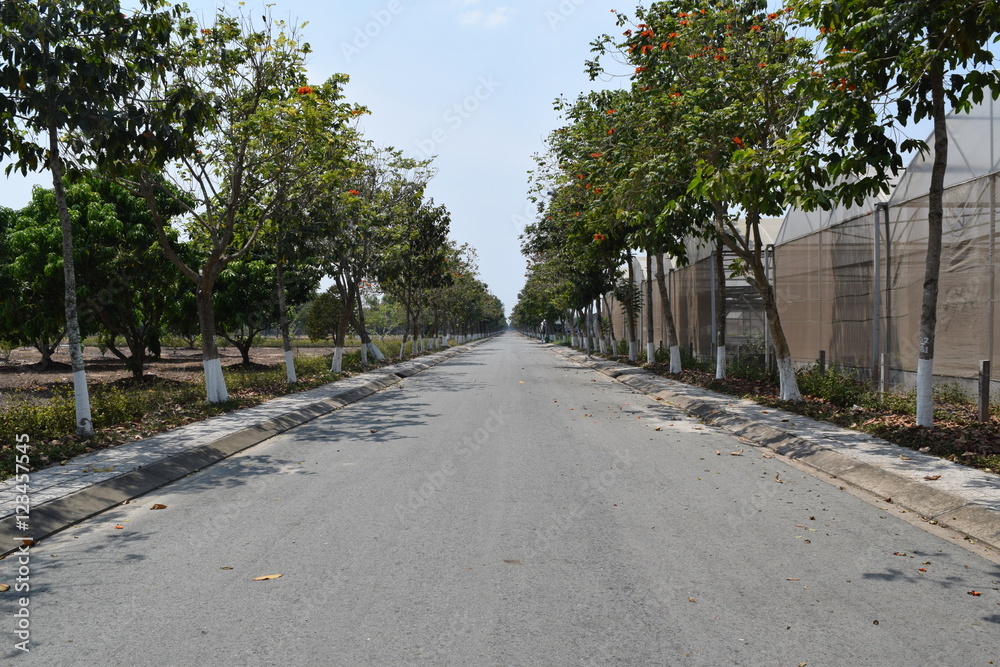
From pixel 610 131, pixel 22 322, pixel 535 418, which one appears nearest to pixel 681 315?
pixel 610 131

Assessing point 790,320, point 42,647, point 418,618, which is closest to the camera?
point 42,647

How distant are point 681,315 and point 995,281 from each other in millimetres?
20180

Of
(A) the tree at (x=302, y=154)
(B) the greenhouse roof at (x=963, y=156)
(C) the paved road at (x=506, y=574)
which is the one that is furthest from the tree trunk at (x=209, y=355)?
(B) the greenhouse roof at (x=963, y=156)

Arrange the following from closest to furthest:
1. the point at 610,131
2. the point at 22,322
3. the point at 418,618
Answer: the point at 418,618 → the point at 610,131 → the point at 22,322

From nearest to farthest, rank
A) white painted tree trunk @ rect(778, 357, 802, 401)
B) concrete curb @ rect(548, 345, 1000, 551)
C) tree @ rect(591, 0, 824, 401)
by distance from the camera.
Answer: concrete curb @ rect(548, 345, 1000, 551)
tree @ rect(591, 0, 824, 401)
white painted tree trunk @ rect(778, 357, 802, 401)

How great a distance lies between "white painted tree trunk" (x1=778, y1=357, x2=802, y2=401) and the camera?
47.0 ft

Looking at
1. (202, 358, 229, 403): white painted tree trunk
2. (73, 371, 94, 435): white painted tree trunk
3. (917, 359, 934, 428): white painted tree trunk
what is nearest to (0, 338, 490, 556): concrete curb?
(73, 371, 94, 435): white painted tree trunk

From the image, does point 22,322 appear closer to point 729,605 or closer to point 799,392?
point 799,392

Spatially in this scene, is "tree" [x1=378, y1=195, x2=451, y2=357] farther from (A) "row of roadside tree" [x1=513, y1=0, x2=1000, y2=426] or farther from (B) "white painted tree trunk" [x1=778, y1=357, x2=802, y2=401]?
(B) "white painted tree trunk" [x1=778, y1=357, x2=802, y2=401]

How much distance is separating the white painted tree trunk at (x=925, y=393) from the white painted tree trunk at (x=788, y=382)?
428 cm

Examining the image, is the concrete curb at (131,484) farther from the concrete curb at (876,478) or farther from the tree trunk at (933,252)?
the tree trunk at (933,252)

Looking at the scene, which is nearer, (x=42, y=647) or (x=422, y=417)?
(x=42, y=647)

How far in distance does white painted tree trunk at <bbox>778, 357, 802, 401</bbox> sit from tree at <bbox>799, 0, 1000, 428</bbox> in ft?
14.1

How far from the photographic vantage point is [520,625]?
13.5 ft
